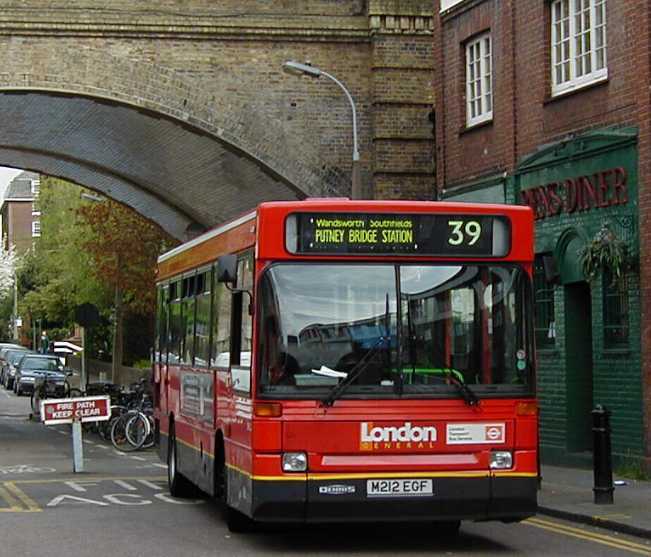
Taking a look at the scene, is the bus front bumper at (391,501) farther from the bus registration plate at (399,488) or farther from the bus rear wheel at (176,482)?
the bus rear wheel at (176,482)

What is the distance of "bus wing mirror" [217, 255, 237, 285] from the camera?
12.6 metres

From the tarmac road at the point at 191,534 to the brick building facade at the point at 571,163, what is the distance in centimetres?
479

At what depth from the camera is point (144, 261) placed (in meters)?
49.1

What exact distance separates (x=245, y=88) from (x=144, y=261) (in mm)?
21053

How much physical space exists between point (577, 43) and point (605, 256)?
3.36m

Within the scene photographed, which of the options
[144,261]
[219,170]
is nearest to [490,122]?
[219,170]

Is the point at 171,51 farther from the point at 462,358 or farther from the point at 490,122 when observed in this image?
the point at 462,358

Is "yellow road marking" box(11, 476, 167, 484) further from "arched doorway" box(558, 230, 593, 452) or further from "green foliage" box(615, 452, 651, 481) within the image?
"green foliage" box(615, 452, 651, 481)

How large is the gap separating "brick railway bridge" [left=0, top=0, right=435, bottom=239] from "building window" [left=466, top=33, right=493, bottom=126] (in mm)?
3478

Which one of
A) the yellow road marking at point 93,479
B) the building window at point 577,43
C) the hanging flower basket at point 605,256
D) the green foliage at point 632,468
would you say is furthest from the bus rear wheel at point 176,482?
the building window at point 577,43

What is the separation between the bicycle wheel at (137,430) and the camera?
2828 cm

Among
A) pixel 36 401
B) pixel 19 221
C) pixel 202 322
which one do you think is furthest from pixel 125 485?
pixel 19 221

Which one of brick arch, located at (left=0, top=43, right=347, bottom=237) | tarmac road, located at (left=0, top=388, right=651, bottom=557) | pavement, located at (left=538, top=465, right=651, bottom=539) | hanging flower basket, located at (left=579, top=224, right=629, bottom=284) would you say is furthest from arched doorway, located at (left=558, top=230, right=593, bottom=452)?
brick arch, located at (left=0, top=43, right=347, bottom=237)

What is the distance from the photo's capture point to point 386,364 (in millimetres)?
12266
